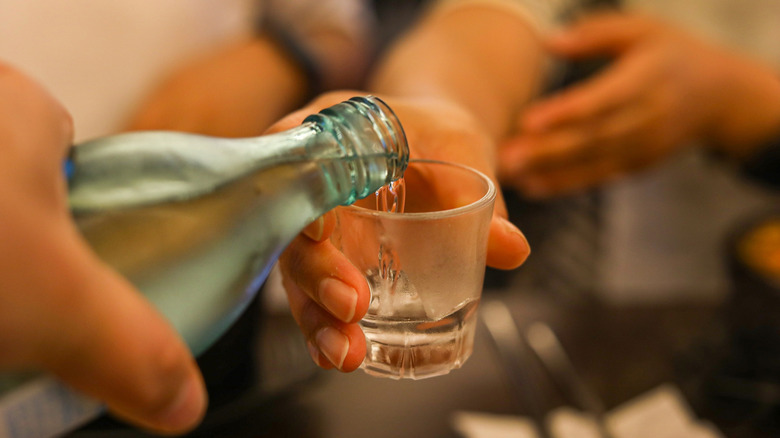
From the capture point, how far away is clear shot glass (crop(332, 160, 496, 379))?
Answer: 0.29 metres

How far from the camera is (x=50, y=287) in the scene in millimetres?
152

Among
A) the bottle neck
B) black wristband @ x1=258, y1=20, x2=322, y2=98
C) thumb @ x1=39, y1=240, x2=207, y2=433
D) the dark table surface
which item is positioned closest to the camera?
thumb @ x1=39, y1=240, x2=207, y2=433

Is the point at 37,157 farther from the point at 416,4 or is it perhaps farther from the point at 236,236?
the point at 416,4

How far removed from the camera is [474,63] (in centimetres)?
92

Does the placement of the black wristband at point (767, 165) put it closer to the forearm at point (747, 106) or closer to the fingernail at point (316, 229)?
the forearm at point (747, 106)

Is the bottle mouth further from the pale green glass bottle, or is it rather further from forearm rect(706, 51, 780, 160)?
forearm rect(706, 51, 780, 160)

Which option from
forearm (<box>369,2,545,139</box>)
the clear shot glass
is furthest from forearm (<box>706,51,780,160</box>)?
the clear shot glass

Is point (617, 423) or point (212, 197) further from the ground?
point (212, 197)

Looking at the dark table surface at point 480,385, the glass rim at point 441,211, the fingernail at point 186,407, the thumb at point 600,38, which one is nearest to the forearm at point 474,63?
the thumb at point 600,38

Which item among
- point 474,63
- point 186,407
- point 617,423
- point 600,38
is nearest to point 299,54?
point 474,63

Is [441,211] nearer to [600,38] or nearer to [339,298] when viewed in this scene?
[339,298]

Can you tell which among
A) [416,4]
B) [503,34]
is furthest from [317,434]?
[416,4]

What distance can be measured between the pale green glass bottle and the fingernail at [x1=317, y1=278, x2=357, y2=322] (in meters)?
0.04

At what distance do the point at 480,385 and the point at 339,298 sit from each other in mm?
471
